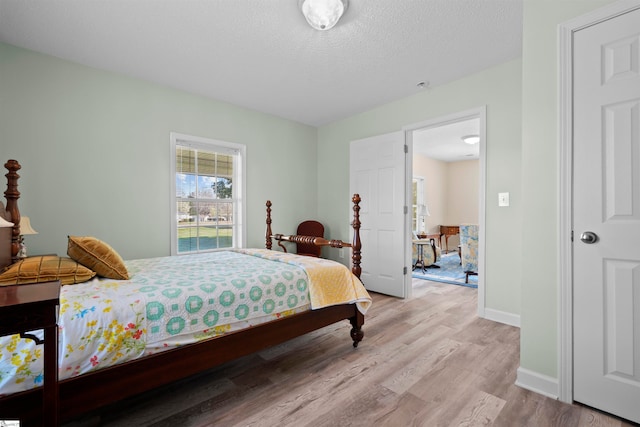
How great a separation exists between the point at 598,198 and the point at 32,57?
171 inches

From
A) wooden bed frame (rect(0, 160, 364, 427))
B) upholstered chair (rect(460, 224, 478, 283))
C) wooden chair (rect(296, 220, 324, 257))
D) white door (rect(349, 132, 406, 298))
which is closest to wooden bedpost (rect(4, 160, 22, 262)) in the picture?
wooden bed frame (rect(0, 160, 364, 427))

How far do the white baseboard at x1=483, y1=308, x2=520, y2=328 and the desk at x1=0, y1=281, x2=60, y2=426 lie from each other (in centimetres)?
333

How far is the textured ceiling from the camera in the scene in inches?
83.7

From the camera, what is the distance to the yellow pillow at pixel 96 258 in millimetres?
1862

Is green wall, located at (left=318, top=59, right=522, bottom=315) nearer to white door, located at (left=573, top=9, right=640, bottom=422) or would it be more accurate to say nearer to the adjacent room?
the adjacent room

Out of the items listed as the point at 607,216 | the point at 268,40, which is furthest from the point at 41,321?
the point at 607,216

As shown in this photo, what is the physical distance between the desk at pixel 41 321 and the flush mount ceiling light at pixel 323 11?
2.13m

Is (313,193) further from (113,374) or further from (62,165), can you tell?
(113,374)

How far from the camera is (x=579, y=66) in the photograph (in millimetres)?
1657

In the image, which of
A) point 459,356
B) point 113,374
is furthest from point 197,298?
point 459,356

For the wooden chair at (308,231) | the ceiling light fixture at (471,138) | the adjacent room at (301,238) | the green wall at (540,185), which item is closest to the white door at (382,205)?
the adjacent room at (301,238)

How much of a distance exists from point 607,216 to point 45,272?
9.91ft

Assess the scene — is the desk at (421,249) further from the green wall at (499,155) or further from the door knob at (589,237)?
the door knob at (589,237)

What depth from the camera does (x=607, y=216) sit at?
5.19 ft
